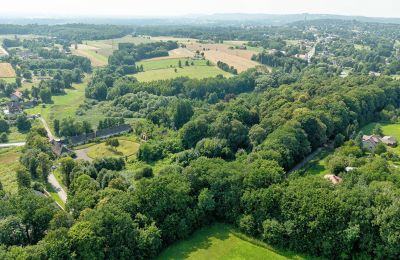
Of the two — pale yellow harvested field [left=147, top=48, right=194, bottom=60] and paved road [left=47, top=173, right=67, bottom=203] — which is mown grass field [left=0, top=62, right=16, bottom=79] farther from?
paved road [left=47, top=173, right=67, bottom=203]

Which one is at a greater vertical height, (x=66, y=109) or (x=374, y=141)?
(x=374, y=141)

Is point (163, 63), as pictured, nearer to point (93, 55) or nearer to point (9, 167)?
point (93, 55)

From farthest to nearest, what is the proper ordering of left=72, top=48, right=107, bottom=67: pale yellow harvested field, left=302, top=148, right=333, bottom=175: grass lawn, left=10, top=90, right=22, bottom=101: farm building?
left=72, top=48, right=107, bottom=67: pale yellow harvested field
left=10, top=90, right=22, bottom=101: farm building
left=302, top=148, right=333, bottom=175: grass lawn

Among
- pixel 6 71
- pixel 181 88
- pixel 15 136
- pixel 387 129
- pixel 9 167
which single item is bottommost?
pixel 15 136

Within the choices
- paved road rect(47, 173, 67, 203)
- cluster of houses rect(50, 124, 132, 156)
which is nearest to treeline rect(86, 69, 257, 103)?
cluster of houses rect(50, 124, 132, 156)

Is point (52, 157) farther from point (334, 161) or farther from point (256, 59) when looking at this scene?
point (256, 59)

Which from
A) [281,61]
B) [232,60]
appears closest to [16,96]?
[232,60]
